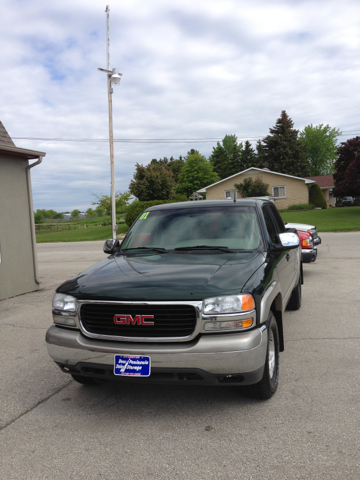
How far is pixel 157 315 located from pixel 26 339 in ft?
11.1

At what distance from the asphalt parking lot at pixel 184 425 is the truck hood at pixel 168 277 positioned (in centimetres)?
101

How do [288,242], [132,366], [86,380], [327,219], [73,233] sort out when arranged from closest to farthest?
[132,366], [86,380], [288,242], [327,219], [73,233]

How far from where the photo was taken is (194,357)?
121 inches

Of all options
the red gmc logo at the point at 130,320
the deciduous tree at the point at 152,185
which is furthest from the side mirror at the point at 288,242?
the deciduous tree at the point at 152,185

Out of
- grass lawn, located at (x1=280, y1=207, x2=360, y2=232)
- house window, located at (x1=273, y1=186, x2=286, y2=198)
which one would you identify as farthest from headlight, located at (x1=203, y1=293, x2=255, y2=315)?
house window, located at (x1=273, y1=186, x2=286, y2=198)

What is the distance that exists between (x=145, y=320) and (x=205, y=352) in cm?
51

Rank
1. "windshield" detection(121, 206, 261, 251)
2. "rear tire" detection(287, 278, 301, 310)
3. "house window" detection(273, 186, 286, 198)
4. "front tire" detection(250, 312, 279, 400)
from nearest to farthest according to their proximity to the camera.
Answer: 1. "front tire" detection(250, 312, 279, 400)
2. "windshield" detection(121, 206, 261, 251)
3. "rear tire" detection(287, 278, 301, 310)
4. "house window" detection(273, 186, 286, 198)

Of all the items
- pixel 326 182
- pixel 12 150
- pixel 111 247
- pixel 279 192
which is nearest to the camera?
pixel 111 247

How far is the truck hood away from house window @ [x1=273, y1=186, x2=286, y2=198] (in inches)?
1660

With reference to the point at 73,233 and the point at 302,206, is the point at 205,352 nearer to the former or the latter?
the point at 73,233

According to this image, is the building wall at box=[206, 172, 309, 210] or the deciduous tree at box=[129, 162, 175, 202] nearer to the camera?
the deciduous tree at box=[129, 162, 175, 202]

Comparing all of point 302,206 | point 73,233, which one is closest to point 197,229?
point 73,233

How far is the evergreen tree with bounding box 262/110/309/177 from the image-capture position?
65.1m

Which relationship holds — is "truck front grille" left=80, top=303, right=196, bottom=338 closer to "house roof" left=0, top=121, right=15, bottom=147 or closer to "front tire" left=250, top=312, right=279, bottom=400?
"front tire" left=250, top=312, right=279, bottom=400
